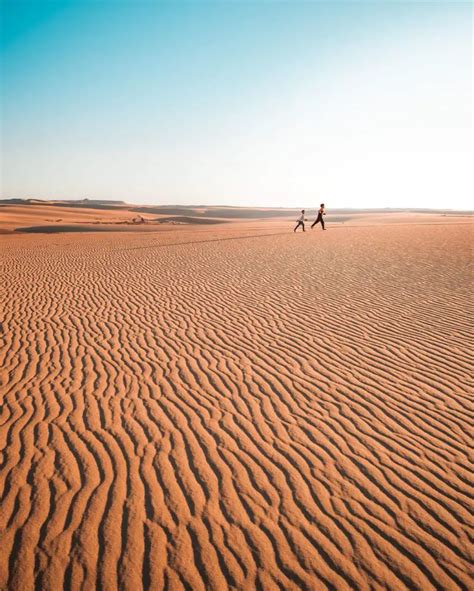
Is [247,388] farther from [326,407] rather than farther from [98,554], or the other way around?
[98,554]

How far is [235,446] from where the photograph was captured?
13.0 feet

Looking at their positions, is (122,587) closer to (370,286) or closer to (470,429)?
(470,429)

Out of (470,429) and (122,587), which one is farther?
(470,429)

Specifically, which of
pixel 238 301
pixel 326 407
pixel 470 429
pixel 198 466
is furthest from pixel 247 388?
pixel 238 301

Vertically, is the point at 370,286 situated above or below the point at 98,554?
above

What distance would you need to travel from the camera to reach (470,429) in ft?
14.1

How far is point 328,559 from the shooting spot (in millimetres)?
2734

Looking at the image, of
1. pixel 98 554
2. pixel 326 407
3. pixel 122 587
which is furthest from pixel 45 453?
pixel 326 407

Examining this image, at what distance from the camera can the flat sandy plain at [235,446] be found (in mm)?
2717

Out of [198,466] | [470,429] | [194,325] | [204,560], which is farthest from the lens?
[194,325]

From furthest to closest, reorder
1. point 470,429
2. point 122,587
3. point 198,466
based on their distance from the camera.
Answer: point 470,429 → point 198,466 → point 122,587

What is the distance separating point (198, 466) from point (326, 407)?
6.31ft

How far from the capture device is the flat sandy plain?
8.91ft

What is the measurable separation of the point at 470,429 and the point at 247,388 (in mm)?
2812
